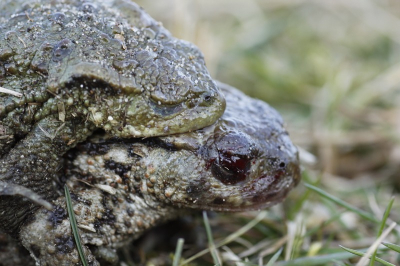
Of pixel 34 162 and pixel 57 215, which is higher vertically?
pixel 34 162

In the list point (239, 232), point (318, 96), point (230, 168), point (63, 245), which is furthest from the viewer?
point (318, 96)

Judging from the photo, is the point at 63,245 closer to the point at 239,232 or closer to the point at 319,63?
the point at 239,232

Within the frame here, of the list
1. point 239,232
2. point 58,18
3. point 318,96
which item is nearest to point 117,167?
point 58,18

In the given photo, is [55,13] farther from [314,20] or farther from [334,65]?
[314,20]

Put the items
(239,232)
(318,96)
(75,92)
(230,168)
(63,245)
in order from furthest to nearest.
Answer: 1. (318,96)
2. (239,232)
3. (230,168)
4. (63,245)
5. (75,92)

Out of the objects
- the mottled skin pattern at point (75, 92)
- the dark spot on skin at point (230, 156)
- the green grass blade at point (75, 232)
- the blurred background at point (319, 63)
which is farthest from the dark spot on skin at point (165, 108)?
the blurred background at point (319, 63)

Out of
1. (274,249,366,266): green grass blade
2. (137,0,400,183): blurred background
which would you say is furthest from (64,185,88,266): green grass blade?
(137,0,400,183): blurred background

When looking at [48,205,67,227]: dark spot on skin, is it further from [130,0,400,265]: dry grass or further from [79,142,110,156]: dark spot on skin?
[130,0,400,265]: dry grass

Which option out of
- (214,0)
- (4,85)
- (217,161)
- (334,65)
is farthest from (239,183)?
(214,0)
